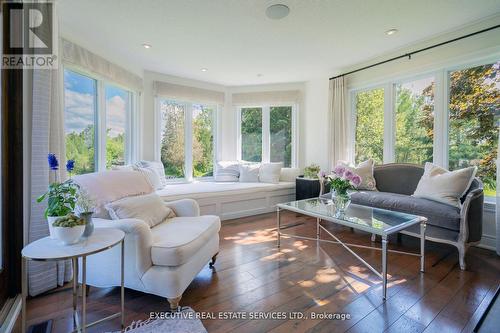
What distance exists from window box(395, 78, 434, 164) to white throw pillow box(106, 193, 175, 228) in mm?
3367

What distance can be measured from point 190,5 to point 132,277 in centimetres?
240

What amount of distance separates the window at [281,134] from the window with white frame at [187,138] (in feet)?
4.10

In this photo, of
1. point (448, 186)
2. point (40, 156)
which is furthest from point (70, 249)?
point (448, 186)

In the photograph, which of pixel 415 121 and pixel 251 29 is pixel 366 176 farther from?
pixel 251 29

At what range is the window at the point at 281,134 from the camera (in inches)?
203

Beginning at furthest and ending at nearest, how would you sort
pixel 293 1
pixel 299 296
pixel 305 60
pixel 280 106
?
pixel 280 106
pixel 305 60
pixel 293 1
pixel 299 296

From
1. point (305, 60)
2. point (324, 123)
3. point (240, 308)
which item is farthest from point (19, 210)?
point (324, 123)

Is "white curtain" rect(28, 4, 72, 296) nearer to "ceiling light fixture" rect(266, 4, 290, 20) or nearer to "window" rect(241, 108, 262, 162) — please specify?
"ceiling light fixture" rect(266, 4, 290, 20)

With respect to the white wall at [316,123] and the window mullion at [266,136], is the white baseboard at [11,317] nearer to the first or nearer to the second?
the window mullion at [266,136]

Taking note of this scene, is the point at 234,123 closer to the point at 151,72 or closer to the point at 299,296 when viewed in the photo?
the point at 151,72

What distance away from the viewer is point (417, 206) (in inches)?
105

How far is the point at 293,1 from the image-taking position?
7.52 ft

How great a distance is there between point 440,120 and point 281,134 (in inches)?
106

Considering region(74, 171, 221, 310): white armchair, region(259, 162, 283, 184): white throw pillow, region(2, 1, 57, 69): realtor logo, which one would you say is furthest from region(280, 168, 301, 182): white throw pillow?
region(2, 1, 57, 69): realtor logo
